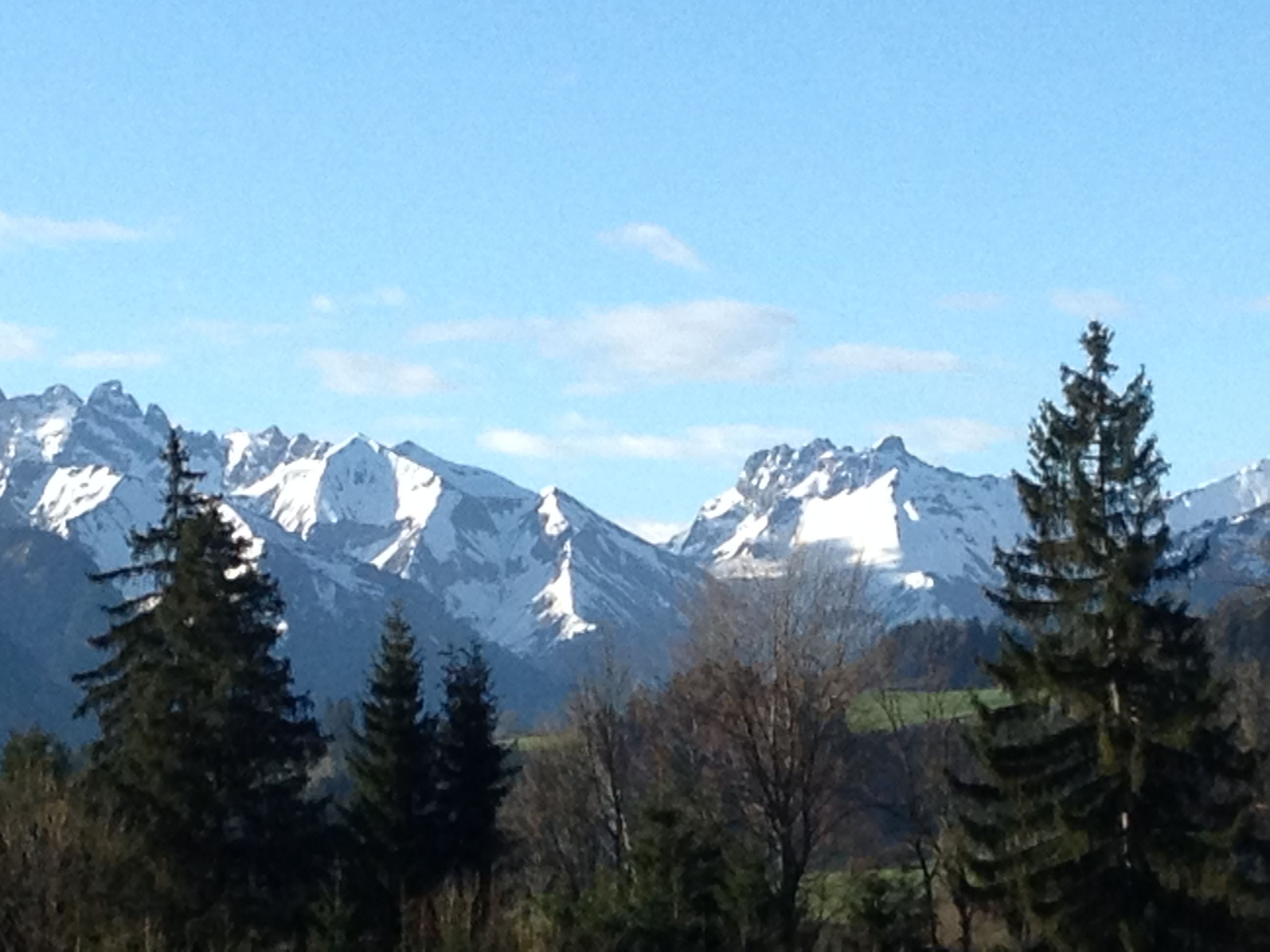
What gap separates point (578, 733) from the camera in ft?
225

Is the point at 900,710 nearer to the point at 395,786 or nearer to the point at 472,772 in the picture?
the point at 472,772

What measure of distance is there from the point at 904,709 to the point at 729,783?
17.2 m

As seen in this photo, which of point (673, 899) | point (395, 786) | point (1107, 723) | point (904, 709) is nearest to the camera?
point (673, 899)

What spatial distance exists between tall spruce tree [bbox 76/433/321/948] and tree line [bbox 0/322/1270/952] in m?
0.09

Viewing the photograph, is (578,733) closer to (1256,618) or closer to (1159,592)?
(1159,592)

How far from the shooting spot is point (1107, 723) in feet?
130

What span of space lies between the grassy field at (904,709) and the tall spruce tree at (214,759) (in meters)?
19.5

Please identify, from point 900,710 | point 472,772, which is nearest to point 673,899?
point 472,772

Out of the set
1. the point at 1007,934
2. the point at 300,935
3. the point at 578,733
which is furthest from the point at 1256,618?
the point at 300,935

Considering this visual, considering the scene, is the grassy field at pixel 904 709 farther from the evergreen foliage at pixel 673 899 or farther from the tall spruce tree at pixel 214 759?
the tall spruce tree at pixel 214 759

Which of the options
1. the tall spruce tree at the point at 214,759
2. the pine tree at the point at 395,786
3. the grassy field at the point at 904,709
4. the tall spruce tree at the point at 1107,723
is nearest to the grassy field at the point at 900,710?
the grassy field at the point at 904,709

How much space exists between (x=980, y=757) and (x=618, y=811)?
2233cm

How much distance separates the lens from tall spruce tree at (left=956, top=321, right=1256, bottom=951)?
39156 mm

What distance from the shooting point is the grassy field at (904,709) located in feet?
205
